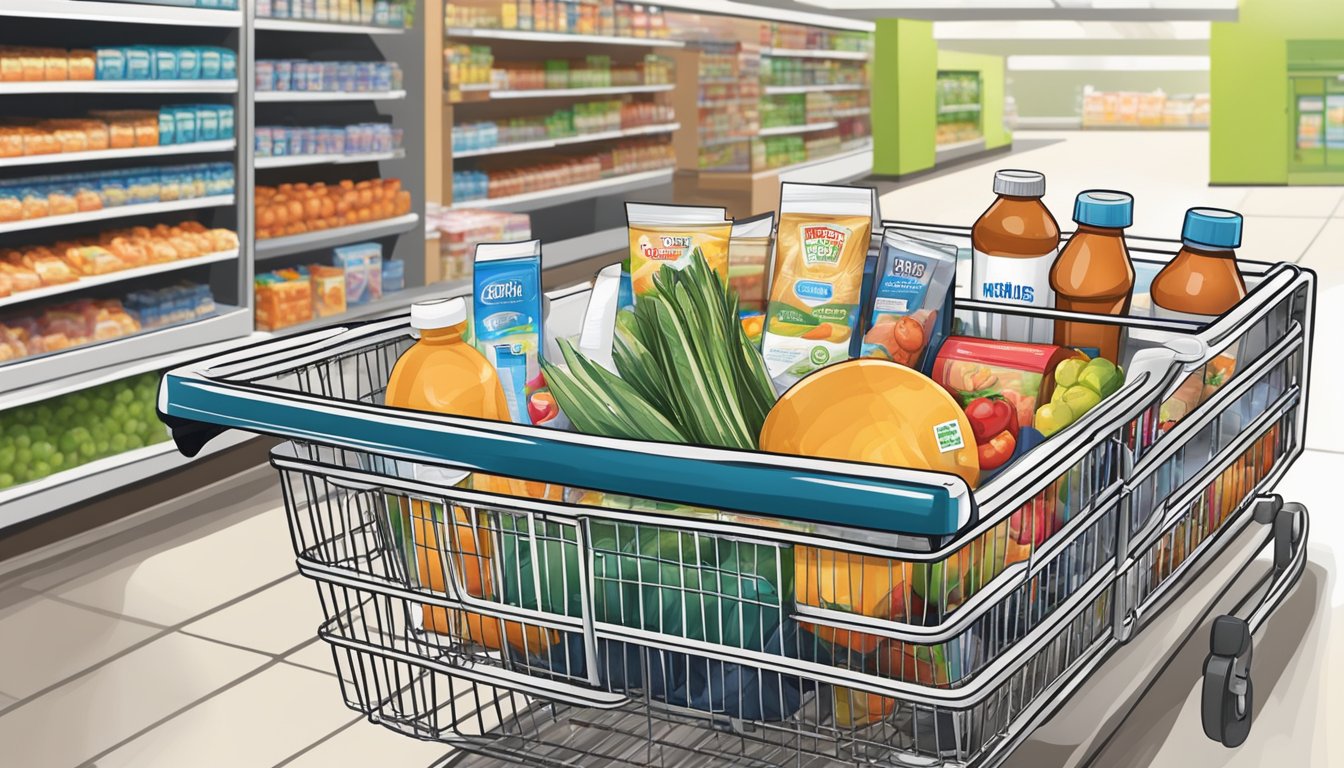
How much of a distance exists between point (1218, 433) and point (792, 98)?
10167 millimetres

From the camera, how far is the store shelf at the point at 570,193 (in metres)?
6.15

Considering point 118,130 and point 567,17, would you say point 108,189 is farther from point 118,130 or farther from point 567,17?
point 567,17

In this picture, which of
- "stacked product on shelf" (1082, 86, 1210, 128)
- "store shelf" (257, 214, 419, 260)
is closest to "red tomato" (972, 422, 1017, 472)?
"store shelf" (257, 214, 419, 260)

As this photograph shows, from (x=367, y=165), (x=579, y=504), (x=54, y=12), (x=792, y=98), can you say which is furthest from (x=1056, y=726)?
(x=792, y=98)

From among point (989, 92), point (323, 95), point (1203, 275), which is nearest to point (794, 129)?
point (989, 92)

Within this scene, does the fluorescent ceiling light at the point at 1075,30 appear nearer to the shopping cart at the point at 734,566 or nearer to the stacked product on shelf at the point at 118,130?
the stacked product on shelf at the point at 118,130

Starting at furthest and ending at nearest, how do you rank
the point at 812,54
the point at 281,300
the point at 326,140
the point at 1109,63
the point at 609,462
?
the point at 1109,63
the point at 812,54
the point at 326,140
the point at 281,300
the point at 609,462

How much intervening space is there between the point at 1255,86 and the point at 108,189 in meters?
9.69

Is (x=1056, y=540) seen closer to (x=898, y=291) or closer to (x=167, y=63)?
(x=898, y=291)

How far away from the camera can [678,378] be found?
3.38 feet

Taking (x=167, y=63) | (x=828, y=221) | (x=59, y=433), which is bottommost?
(x=59, y=433)

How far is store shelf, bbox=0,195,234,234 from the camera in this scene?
3117 mm

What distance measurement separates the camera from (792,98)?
11.1m

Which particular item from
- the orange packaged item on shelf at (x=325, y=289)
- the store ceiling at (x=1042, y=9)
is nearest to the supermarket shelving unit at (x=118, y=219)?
the orange packaged item on shelf at (x=325, y=289)
